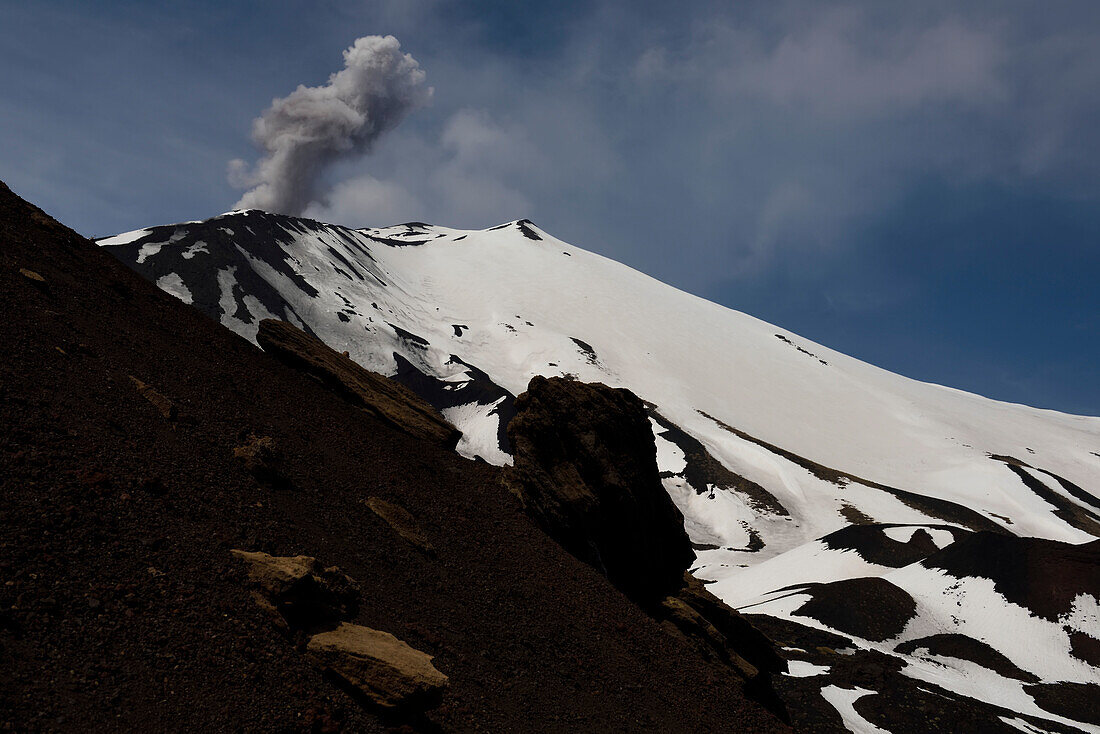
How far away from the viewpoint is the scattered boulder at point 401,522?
11.6 m

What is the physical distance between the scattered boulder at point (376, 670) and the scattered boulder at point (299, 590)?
33cm

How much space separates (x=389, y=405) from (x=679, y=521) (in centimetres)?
1025

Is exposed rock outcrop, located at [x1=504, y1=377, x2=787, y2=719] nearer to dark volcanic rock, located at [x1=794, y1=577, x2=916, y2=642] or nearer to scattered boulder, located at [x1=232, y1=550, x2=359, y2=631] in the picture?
scattered boulder, located at [x1=232, y1=550, x2=359, y2=631]

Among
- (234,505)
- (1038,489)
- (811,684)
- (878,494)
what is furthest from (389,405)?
(1038,489)

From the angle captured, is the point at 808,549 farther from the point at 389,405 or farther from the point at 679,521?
the point at 389,405

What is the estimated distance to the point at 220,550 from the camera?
26.5 feet

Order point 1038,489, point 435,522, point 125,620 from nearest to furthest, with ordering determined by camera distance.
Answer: point 125,620, point 435,522, point 1038,489

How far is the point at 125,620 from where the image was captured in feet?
21.2

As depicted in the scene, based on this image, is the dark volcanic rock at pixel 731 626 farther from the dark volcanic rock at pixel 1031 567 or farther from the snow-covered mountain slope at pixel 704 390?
the dark volcanic rock at pixel 1031 567

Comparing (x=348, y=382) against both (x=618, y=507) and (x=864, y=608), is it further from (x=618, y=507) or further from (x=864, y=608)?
(x=864, y=608)

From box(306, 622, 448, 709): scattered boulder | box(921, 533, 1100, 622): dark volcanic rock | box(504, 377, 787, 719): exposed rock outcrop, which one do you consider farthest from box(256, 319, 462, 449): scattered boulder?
box(921, 533, 1100, 622): dark volcanic rock

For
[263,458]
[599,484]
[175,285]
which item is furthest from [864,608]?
[175,285]

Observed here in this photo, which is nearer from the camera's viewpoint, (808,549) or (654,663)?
(654,663)

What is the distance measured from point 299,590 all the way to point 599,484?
37.6 feet
